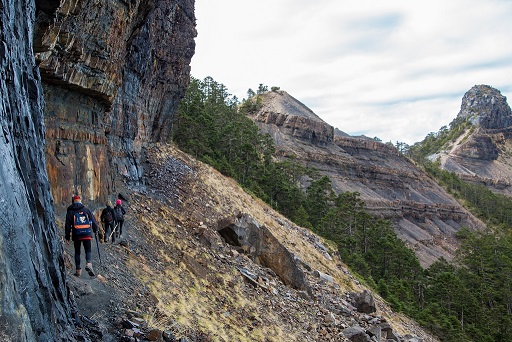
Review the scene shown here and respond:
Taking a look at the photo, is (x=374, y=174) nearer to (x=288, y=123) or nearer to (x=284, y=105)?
(x=288, y=123)

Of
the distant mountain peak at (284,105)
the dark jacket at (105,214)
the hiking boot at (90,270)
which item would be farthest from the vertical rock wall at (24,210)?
the distant mountain peak at (284,105)

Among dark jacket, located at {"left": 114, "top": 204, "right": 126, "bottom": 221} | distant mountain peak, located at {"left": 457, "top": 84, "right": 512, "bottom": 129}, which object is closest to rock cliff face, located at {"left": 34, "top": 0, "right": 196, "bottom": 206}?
dark jacket, located at {"left": 114, "top": 204, "right": 126, "bottom": 221}

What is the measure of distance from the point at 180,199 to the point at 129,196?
11.6 ft

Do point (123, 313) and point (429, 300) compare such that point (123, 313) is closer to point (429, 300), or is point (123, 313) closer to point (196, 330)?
point (196, 330)

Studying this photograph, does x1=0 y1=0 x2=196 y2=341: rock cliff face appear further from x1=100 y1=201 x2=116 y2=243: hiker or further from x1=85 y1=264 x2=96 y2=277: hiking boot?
x1=85 y1=264 x2=96 y2=277: hiking boot

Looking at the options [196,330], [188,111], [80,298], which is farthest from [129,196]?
[188,111]

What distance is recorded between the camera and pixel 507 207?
11394 cm

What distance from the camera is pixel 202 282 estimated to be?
555 inches

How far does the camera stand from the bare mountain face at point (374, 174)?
248 feet

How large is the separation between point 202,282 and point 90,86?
7439 millimetres

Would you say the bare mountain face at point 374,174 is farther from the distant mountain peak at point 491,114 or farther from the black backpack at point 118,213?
the distant mountain peak at point 491,114

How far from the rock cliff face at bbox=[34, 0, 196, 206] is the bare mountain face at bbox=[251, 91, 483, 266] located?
53.9m

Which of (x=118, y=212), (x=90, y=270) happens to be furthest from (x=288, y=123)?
(x=90, y=270)

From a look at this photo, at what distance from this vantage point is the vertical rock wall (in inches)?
194
